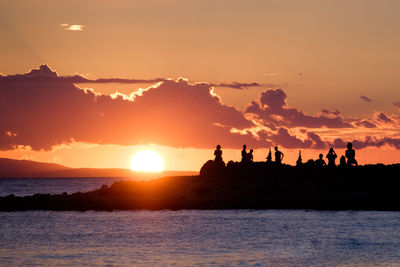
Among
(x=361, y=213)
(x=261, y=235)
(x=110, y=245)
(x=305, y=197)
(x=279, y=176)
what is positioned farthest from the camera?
(x=279, y=176)

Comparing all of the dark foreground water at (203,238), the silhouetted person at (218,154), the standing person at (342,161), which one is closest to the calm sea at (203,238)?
the dark foreground water at (203,238)

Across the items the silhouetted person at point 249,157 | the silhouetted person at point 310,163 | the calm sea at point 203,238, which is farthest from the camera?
the silhouetted person at point 310,163

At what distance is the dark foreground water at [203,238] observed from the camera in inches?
1436

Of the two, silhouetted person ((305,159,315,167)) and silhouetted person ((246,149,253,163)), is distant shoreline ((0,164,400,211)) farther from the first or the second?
silhouetted person ((305,159,315,167))

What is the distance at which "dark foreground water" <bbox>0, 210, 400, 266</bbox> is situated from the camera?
36.5 meters

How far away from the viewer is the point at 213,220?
182 ft

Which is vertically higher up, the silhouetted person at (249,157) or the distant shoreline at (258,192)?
the silhouetted person at (249,157)

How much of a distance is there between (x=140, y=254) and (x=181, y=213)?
21961mm

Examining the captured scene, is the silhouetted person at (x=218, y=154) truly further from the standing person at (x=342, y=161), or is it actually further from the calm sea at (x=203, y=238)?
the standing person at (x=342, y=161)

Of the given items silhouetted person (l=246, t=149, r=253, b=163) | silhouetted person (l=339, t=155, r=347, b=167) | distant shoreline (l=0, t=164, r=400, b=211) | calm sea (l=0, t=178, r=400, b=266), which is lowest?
calm sea (l=0, t=178, r=400, b=266)

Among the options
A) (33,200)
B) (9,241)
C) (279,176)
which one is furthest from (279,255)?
(33,200)

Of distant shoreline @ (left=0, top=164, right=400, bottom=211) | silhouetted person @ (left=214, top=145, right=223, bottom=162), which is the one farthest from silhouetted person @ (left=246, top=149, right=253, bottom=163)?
silhouetted person @ (left=214, top=145, right=223, bottom=162)

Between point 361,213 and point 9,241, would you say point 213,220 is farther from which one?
point 9,241

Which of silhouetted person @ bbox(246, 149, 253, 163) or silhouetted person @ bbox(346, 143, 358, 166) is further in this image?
silhouetted person @ bbox(246, 149, 253, 163)
